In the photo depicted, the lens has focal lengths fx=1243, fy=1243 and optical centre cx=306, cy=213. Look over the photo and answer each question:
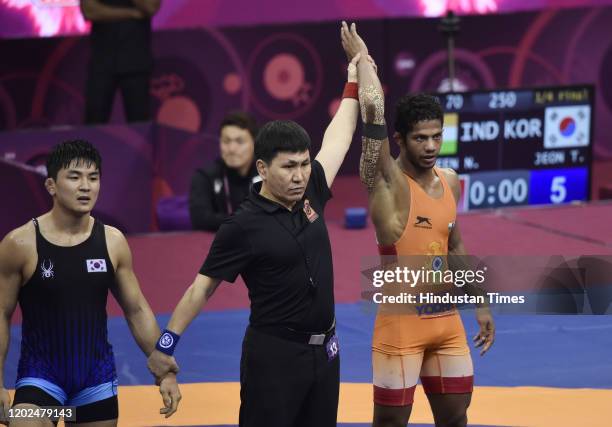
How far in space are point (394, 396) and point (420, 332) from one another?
34 centimetres

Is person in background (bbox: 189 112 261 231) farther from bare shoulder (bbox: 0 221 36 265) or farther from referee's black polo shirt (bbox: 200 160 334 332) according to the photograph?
bare shoulder (bbox: 0 221 36 265)

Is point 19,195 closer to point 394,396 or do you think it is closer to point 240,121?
point 240,121

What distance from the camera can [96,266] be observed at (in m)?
5.64

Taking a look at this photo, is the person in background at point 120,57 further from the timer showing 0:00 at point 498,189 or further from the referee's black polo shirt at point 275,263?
the referee's black polo shirt at point 275,263

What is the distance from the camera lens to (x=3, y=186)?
10844mm

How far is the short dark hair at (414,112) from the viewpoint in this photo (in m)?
6.20

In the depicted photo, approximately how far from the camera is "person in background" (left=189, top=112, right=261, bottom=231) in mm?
8820

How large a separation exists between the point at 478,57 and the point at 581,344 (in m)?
5.55

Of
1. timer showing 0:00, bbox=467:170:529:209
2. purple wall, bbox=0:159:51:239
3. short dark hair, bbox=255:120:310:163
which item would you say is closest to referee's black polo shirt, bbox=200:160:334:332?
short dark hair, bbox=255:120:310:163

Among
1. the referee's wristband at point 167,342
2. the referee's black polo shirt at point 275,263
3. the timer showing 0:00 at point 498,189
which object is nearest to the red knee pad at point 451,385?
the referee's black polo shirt at point 275,263

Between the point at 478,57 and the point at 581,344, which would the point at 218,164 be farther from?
the point at 478,57

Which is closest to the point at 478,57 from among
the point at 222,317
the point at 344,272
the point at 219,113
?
the point at 219,113

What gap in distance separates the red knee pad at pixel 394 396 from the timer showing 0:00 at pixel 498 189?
18.6ft

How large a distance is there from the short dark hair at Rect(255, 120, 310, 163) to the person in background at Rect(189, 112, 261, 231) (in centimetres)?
320
